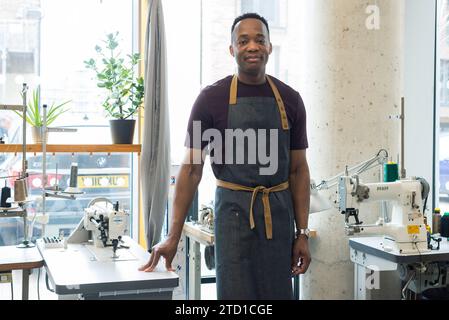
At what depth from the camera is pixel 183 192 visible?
2168mm

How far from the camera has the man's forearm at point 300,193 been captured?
88.0 inches

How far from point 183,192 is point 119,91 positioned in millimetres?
1672

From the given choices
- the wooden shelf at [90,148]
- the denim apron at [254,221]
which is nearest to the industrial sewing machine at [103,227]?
the wooden shelf at [90,148]

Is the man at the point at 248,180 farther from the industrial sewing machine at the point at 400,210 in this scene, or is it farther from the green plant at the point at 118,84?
the green plant at the point at 118,84

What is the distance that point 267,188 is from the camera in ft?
7.06

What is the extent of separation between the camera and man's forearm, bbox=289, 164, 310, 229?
7.33 feet

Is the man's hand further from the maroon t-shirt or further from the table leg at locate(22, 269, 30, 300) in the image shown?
the table leg at locate(22, 269, 30, 300)

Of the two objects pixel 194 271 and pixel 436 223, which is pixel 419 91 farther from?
pixel 194 271

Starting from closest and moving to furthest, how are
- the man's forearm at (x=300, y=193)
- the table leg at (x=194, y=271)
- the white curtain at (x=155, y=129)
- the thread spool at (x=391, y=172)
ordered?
the man's forearm at (x=300, y=193) → the thread spool at (x=391, y=172) → the table leg at (x=194, y=271) → the white curtain at (x=155, y=129)

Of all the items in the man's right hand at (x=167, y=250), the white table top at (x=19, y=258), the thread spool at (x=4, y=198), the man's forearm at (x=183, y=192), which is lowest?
the white table top at (x=19, y=258)

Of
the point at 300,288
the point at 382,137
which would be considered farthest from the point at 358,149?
the point at 300,288

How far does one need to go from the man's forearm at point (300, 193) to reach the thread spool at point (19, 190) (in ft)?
4.98

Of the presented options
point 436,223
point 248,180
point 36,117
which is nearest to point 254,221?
point 248,180

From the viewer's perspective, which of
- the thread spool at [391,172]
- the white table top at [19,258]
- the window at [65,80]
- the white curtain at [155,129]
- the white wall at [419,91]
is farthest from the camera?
the white wall at [419,91]
